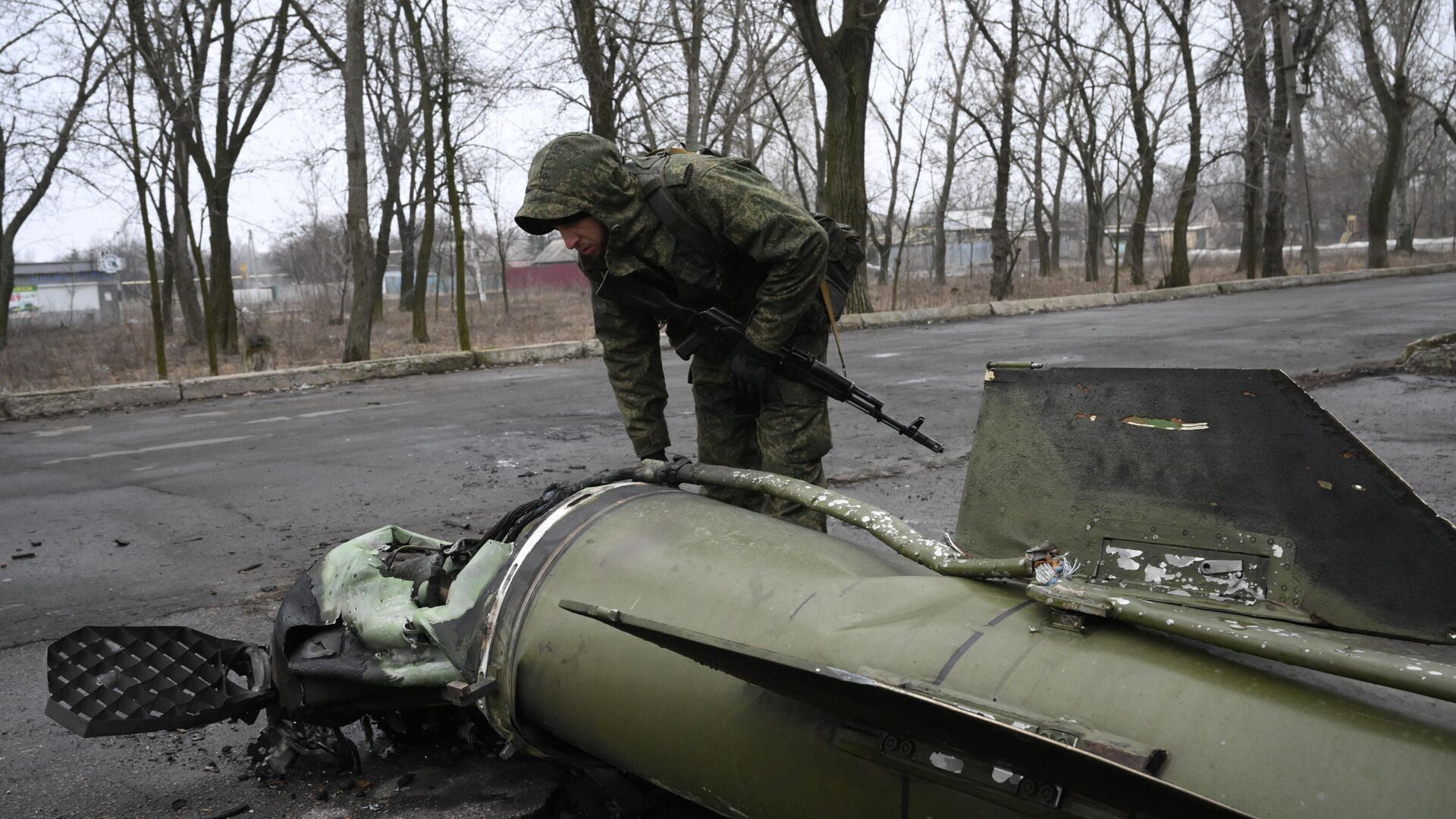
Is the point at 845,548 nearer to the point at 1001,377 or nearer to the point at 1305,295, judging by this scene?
the point at 1001,377

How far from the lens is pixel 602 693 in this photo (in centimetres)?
171

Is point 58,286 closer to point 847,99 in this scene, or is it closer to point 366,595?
point 847,99

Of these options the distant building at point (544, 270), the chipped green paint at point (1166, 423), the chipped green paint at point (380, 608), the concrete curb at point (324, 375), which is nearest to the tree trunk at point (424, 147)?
the concrete curb at point (324, 375)

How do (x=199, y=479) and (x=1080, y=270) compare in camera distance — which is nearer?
(x=199, y=479)

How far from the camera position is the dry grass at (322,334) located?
1225 centimetres

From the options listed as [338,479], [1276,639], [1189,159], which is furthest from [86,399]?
[1189,159]

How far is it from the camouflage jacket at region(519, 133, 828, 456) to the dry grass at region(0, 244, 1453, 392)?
9.62 meters

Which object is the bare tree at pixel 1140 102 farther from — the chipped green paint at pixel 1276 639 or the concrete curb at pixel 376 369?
the chipped green paint at pixel 1276 639

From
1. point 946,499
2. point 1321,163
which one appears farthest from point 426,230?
point 1321,163

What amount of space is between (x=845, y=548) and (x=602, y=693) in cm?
51

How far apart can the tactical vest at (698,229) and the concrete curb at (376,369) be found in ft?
25.9

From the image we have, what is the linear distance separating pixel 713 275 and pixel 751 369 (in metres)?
0.29

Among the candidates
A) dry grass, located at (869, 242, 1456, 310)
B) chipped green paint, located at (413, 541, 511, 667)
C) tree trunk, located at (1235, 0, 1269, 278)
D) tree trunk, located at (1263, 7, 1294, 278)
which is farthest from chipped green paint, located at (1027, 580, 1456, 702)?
tree trunk, located at (1235, 0, 1269, 278)

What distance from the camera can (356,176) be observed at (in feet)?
36.1
